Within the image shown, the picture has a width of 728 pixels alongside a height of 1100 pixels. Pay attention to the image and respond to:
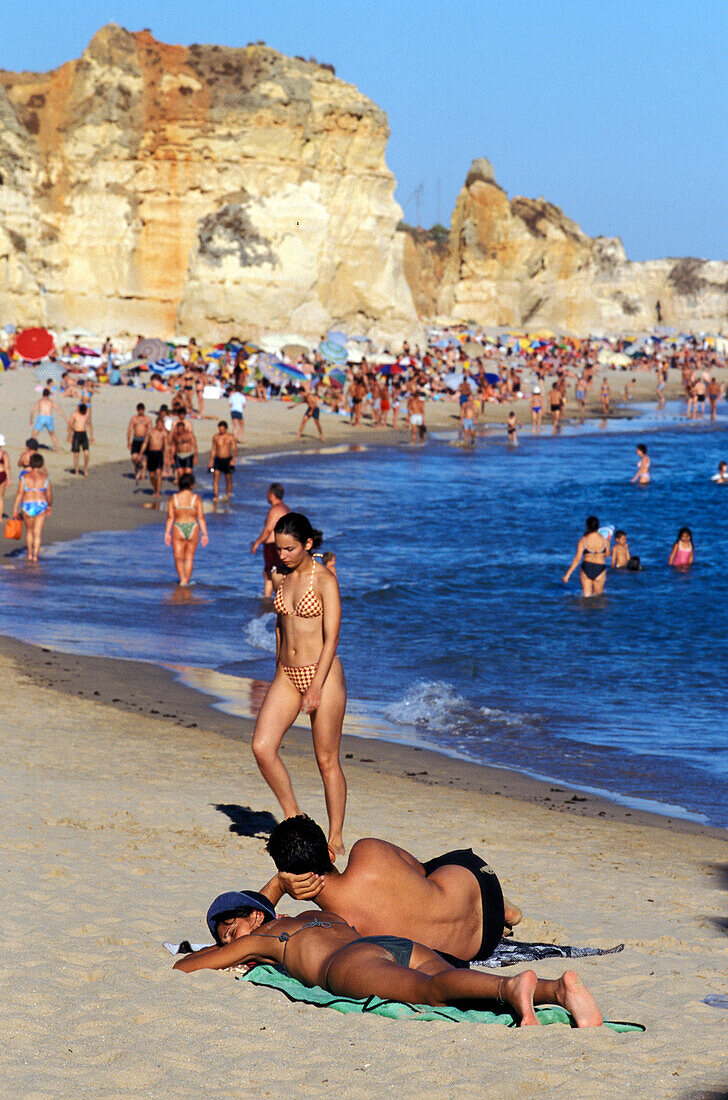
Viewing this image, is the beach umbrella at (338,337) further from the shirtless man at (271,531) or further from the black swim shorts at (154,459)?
the shirtless man at (271,531)

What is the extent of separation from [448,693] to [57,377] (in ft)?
74.7

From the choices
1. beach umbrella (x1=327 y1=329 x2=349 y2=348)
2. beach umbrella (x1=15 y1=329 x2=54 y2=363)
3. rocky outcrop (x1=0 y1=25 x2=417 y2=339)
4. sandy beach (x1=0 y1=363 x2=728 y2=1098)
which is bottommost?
sandy beach (x1=0 y1=363 x2=728 y2=1098)

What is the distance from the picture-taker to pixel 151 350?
38.1 metres

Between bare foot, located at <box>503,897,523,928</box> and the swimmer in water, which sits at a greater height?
the swimmer in water

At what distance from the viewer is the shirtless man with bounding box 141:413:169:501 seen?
2002 cm

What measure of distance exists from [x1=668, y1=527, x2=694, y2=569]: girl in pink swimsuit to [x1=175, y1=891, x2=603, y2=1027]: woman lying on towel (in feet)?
45.3

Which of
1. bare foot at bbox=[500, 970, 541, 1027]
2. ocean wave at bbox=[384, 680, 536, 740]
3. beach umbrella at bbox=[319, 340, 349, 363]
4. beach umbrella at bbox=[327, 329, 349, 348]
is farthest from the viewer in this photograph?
beach umbrella at bbox=[327, 329, 349, 348]

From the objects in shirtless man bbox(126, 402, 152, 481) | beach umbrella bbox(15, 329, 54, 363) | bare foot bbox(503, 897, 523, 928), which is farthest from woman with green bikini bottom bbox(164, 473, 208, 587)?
beach umbrella bbox(15, 329, 54, 363)

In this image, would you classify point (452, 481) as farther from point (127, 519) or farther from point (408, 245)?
point (408, 245)

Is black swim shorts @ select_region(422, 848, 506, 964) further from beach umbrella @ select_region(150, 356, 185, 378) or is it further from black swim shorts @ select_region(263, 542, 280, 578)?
beach umbrella @ select_region(150, 356, 185, 378)

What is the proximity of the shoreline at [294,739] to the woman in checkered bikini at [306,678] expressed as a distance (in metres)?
1.44

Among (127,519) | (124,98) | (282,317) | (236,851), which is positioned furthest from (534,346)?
(236,851)

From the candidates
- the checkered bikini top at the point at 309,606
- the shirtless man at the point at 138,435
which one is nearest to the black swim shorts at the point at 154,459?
the shirtless man at the point at 138,435

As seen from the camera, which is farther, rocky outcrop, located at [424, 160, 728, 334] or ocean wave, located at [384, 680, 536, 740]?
rocky outcrop, located at [424, 160, 728, 334]
